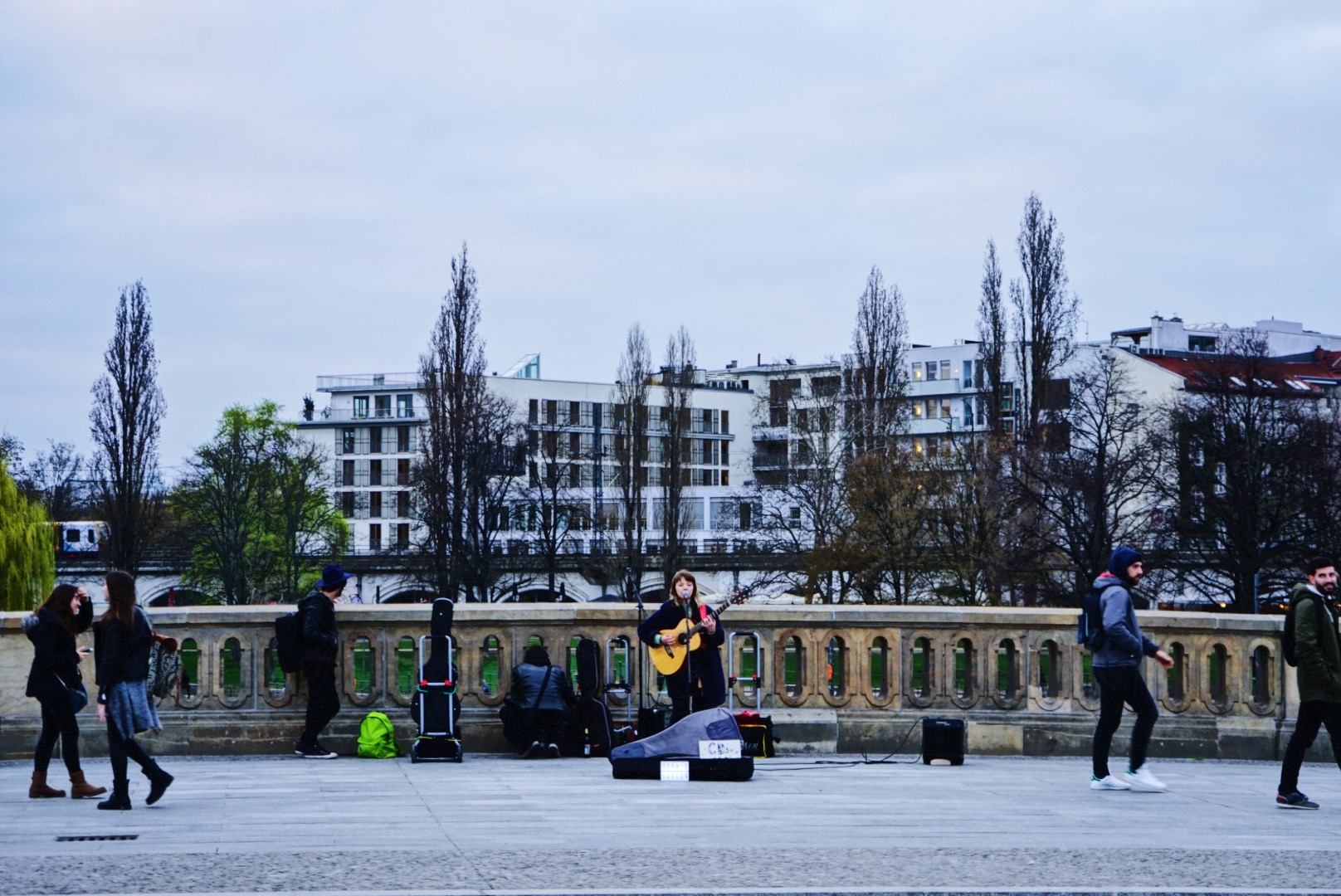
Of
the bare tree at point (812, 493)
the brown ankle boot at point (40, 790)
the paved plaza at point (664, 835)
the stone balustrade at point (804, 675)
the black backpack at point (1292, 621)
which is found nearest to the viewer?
the paved plaza at point (664, 835)

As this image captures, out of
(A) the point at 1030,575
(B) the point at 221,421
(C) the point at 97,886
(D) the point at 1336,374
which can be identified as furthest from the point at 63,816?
(D) the point at 1336,374

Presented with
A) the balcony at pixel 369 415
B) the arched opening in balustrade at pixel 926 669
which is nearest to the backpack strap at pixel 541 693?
the arched opening in balustrade at pixel 926 669

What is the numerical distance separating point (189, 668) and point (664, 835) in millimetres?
8277

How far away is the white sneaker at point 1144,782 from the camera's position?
493 inches

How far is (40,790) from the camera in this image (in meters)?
11.9

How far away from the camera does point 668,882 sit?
772 cm

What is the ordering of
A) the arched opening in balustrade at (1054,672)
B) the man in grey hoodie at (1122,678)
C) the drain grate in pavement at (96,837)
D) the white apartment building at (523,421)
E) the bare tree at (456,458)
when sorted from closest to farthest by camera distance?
the drain grate in pavement at (96,837) → the man in grey hoodie at (1122,678) → the arched opening in balustrade at (1054,672) → the bare tree at (456,458) → the white apartment building at (523,421)

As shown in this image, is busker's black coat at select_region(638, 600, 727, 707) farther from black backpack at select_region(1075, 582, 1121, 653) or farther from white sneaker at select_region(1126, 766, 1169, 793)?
white sneaker at select_region(1126, 766, 1169, 793)

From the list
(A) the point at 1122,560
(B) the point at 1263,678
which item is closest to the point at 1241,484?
(B) the point at 1263,678

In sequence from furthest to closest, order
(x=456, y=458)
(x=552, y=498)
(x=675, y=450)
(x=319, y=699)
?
(x=552, y=498) < (x=675, y=450) < (x=456, y=458) < (x=319, y=699)

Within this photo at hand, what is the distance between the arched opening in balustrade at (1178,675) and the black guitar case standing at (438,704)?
6369mm

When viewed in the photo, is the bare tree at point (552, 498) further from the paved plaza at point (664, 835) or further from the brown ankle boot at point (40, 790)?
the brown ankle boot at point (40, 790)

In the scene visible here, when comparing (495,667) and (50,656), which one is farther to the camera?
(495,667)

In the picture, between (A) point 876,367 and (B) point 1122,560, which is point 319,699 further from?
(A) point 876,367
